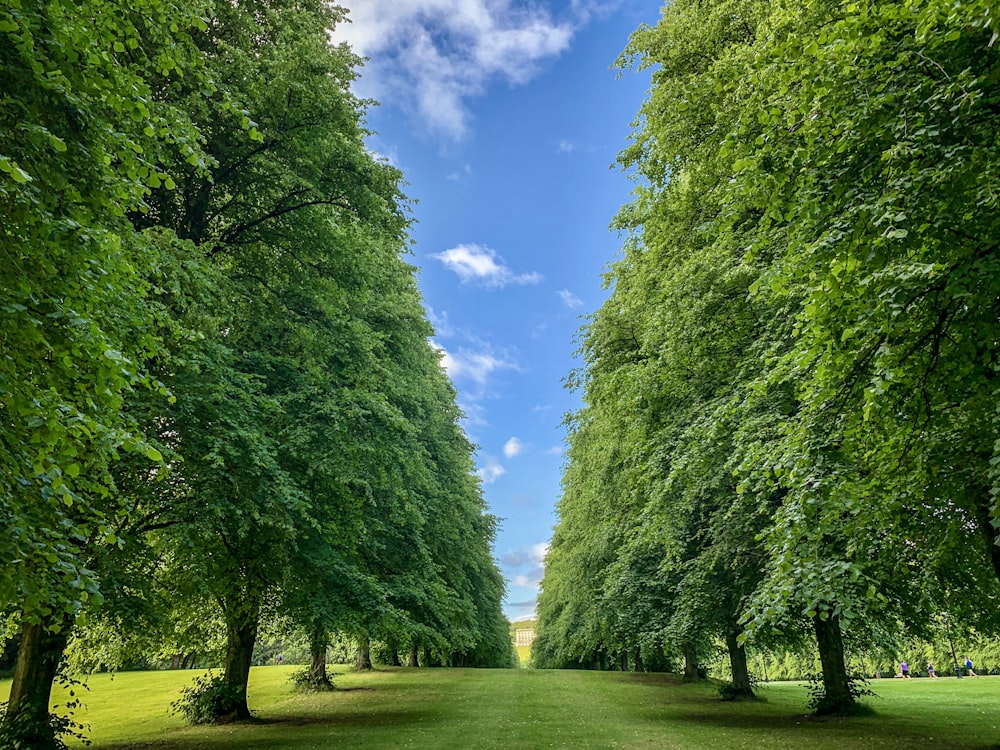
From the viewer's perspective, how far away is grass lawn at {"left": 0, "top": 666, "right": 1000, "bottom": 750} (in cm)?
1291

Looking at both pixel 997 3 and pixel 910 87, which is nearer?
pixel 997 3

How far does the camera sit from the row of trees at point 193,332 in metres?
5.82

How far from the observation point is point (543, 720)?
55.8 ft

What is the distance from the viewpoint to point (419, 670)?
38.7 m

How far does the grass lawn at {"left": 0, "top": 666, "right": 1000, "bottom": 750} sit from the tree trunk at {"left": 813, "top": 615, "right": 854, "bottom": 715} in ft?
1.97

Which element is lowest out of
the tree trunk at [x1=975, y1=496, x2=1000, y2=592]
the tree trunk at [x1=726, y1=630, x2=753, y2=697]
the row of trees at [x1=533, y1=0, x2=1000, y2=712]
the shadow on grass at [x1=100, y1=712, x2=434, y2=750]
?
the shadow on grass at [x1=100, y1=712, x2=434, y2=750]

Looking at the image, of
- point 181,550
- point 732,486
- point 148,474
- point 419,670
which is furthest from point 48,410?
point 419,670

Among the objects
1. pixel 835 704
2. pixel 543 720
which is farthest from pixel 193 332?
pixel 835 704

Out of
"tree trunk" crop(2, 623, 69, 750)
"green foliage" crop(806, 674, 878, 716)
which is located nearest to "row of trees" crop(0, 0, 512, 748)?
"tree trunk" crop(2, 623, 69, 750)

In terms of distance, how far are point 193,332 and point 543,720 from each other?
15.2 metres

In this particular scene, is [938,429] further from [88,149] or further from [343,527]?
[343,527]

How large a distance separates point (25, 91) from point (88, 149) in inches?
41.1

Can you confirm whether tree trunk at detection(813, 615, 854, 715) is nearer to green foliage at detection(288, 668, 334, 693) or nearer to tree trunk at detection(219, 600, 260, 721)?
tree trunk at detection(219, 600, 260, 721)

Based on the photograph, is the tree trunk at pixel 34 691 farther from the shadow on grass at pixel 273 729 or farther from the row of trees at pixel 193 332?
the shadow on grass at pixel 273 729
